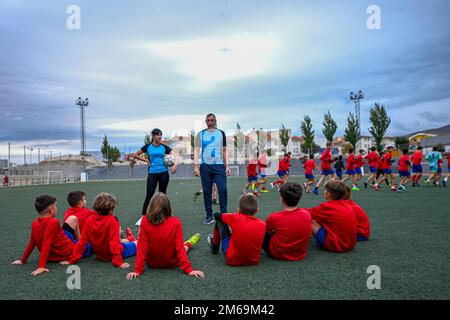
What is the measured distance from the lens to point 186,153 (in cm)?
7450

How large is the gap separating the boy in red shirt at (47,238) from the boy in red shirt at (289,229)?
8.24 feet

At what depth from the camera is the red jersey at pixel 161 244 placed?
329 cm

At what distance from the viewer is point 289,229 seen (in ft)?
11.9

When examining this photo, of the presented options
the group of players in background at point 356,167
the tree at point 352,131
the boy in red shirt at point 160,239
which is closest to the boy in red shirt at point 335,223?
the boy in red shirt at point 160,239

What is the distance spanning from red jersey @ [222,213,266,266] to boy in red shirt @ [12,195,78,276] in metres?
2.01

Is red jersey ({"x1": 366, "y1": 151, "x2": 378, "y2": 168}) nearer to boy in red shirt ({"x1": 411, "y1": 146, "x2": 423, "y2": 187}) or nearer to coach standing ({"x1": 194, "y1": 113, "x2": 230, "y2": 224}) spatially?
boy in red shirt ({"x1": 411, "y1": 146, "x2": 423, "y2": 187})

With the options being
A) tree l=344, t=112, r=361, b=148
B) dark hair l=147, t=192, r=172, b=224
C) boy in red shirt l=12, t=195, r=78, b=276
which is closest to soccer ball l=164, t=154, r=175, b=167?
boy in red shirt l=12, t=195, r=78, b=276

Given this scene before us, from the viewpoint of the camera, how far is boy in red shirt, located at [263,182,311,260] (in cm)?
365

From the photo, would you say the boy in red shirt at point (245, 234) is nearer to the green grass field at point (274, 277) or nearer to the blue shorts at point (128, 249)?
the green grass field at point (274, 277)
